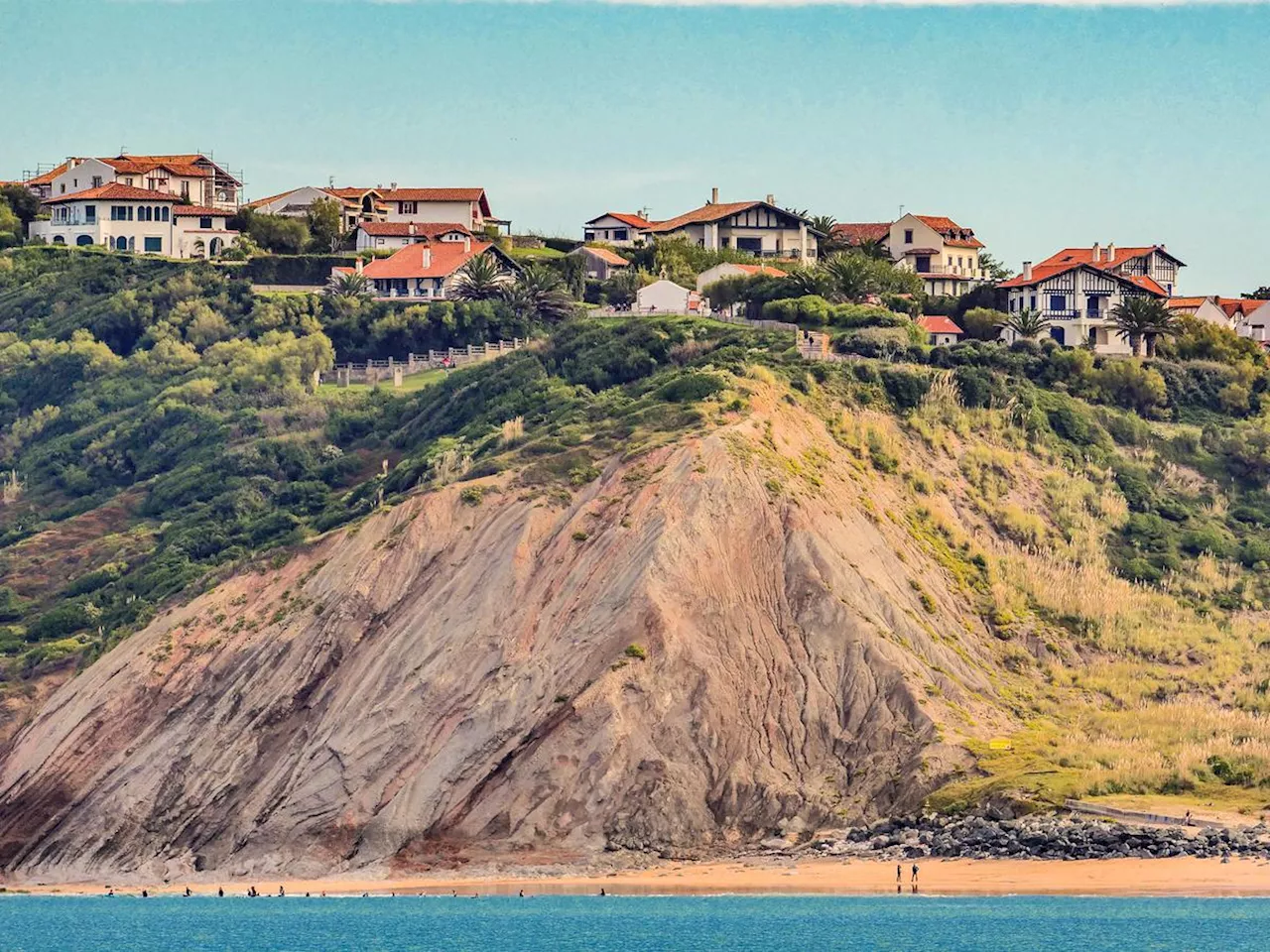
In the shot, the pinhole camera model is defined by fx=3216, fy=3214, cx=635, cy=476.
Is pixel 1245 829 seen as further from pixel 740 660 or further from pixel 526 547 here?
pixel 526 547

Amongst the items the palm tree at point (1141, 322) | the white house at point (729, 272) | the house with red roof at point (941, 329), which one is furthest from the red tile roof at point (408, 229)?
the palm tree at point (1141, 322)

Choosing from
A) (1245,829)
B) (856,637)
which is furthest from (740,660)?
(1245,829)

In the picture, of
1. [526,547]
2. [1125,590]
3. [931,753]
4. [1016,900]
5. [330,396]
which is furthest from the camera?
[330,396]

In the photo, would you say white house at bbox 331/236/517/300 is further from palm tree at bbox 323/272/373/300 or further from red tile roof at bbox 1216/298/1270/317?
red tile roof at bbox 1216/298/1270/317

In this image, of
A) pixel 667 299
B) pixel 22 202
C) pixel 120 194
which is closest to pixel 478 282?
pixel 667 299

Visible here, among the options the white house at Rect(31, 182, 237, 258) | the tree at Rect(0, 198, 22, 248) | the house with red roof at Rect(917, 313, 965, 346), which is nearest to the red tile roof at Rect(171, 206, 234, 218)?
the white house at Rect(31, 182, 237, 258)

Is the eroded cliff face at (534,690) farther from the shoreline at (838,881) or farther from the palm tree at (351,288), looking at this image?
the palm tree at (351,288)
